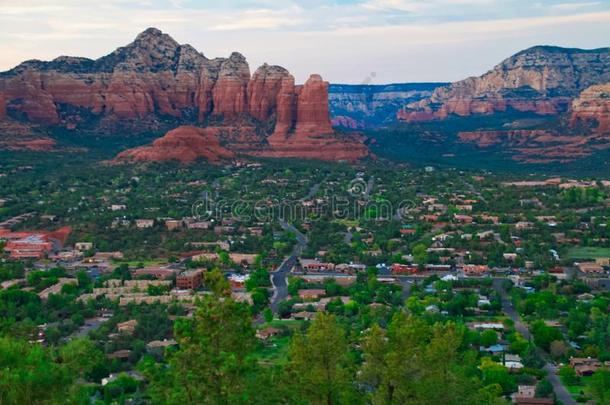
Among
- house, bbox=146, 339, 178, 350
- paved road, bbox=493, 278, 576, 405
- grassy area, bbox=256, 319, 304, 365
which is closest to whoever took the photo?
paved road, bbox=493, 278, 576, 405

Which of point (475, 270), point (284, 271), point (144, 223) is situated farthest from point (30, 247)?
point (475, 270)

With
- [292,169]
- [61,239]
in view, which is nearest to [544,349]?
[61,239]

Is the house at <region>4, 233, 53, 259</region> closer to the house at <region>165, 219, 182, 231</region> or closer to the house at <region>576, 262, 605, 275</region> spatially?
the house at <region>165, 219, 182, 231</region>

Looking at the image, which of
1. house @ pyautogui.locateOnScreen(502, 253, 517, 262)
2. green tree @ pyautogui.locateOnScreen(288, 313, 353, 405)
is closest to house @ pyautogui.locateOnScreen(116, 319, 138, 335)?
green tree @ pyautogui.locateOnScreen(288, 313, 353, 405)

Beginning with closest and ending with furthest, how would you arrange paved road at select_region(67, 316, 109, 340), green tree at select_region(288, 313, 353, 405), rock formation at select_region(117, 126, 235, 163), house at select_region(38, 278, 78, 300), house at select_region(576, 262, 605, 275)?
1. green tree at select_region(288, 313, 353, 405)
2. paved road at select_region(67, 316, 109, 340)
3. house at select_region(38, 278, 78, 300)
4. house at select_region(576, 262, 605, 275)
5. rock formation at select_region(117, 126, 235, 163)

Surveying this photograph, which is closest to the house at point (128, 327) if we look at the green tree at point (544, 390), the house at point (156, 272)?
the house at point (156, 272)

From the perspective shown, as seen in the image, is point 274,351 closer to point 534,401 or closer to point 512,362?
point 512,362
